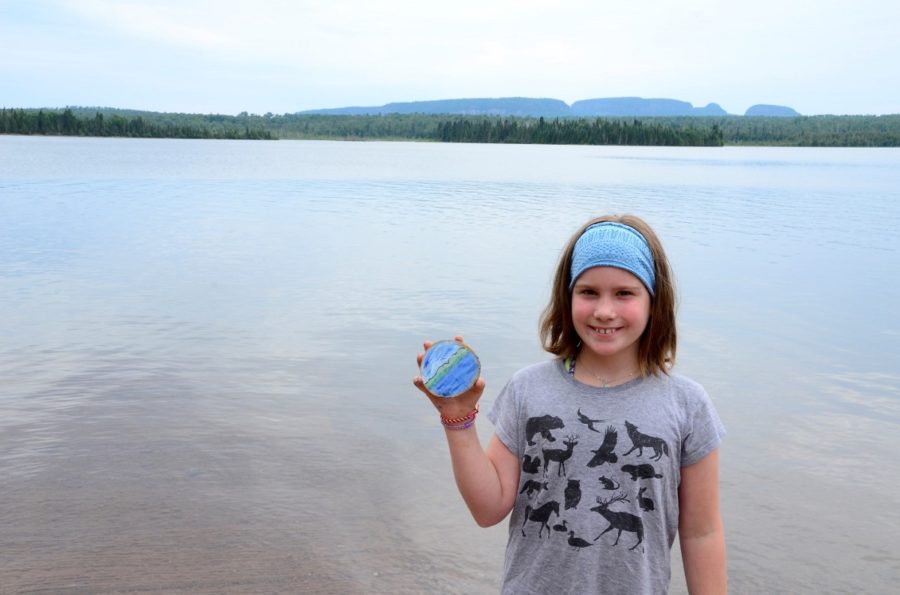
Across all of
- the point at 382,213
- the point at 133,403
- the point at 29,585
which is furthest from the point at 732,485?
the point at 382,213

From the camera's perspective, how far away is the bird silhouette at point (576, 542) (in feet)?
6.79

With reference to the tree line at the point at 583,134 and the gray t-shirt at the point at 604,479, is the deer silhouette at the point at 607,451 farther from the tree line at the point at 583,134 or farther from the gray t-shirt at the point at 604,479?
the tree line at the point at 583,134

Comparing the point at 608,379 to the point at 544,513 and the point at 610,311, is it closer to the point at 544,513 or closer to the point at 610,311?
the point at 610,311

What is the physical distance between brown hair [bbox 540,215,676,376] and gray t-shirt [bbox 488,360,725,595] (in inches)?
3.4

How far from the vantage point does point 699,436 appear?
2.13m

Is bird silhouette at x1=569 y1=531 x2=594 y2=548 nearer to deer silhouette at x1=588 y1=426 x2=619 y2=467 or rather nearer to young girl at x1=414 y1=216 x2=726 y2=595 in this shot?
young girl at x1=414 y1=216 x2=726 y2=595

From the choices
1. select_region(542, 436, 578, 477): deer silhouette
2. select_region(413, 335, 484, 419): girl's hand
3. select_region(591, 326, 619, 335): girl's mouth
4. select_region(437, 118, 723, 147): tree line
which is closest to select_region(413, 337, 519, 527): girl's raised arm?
select_region(413, 335, 484, 419): girl's hand

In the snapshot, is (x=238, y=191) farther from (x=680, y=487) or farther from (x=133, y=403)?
(x=680, y=487)

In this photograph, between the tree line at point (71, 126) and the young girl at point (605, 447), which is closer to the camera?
the young girl at point (605, 447)

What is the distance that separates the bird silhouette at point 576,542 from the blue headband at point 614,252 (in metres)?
0.63

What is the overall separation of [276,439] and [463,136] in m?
128

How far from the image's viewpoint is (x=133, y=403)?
22.8 ft

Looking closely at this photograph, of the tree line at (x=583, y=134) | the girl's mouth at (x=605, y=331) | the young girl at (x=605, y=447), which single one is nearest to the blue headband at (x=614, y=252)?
the young girl at (x=605, y=447)

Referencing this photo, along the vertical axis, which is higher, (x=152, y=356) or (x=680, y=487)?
(x=680, y=487)
